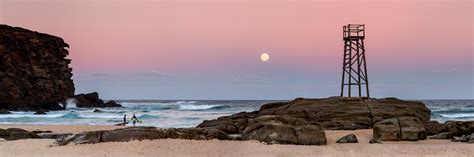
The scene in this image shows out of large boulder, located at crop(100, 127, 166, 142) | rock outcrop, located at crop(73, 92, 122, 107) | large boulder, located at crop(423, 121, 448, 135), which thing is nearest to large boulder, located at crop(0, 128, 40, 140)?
large boulder, located at crop(100, 127, 166, 142)

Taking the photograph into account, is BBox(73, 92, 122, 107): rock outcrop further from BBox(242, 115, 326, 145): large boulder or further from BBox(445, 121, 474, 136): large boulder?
BBox(445, 121, 474, 136): large boulder

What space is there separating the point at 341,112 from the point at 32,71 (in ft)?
194

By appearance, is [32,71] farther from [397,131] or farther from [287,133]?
[397,131]

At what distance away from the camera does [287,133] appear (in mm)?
21391

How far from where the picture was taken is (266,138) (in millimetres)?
21531

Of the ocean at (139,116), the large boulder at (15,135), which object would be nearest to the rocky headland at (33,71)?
the ocean at (139,116)

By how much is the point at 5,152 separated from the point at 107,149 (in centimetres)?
359

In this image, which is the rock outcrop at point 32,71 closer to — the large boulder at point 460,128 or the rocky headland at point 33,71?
the rocky headland at point 33,71

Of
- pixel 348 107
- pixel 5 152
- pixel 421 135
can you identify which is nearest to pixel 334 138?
pixel 421 135

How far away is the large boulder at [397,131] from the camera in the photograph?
23.4 meters

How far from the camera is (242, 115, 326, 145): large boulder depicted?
21188 millimetres

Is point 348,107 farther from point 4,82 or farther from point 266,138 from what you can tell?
point 4,82

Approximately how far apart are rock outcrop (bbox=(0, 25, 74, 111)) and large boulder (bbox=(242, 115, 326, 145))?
55825 mm

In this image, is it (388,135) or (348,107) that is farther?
(348,107)
